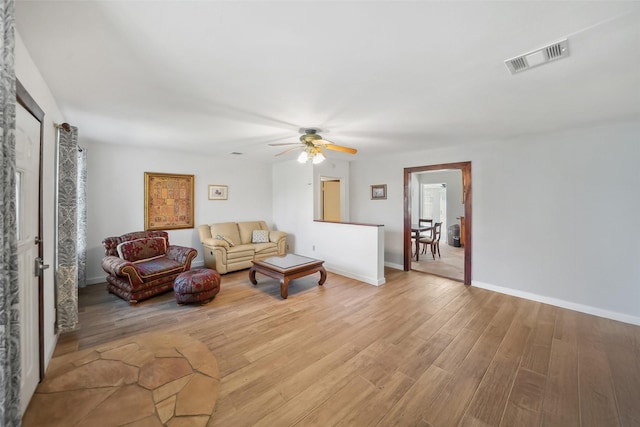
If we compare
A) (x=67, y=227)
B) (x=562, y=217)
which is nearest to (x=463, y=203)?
(x=562, y=217)

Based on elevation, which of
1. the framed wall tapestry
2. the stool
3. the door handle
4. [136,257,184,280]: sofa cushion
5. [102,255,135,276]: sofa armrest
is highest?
the framed wall tapestry

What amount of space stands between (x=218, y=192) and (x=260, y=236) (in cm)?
135

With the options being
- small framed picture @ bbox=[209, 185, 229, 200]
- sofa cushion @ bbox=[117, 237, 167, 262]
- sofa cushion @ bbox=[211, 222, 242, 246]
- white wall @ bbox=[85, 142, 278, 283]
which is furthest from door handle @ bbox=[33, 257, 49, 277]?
small framed picture @ bbox=[209, 185, 229, 200]

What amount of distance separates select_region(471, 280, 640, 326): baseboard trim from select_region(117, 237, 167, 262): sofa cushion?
5347 mm

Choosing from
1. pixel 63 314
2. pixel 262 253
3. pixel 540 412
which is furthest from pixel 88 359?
pixel 540 412

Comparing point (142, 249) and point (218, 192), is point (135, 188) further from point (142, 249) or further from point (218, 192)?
point (218, 192)

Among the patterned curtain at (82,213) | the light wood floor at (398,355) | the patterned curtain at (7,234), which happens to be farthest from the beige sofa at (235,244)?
the patterned curtain at (7,234)

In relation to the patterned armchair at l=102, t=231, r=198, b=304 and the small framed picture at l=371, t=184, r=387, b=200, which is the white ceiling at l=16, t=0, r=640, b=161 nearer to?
the patterned armchair at l=102, t=231, r=198, b=304

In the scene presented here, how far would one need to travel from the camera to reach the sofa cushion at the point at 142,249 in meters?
3.93

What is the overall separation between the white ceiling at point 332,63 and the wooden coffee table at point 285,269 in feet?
6.65

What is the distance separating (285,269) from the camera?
12.3 feet

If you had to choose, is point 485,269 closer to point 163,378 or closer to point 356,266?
point 356,266

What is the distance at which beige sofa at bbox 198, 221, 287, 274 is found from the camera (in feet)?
15.9

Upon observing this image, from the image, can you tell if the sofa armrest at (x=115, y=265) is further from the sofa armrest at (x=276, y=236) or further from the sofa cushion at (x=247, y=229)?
the sofa armrest at (x=276, y=236)
